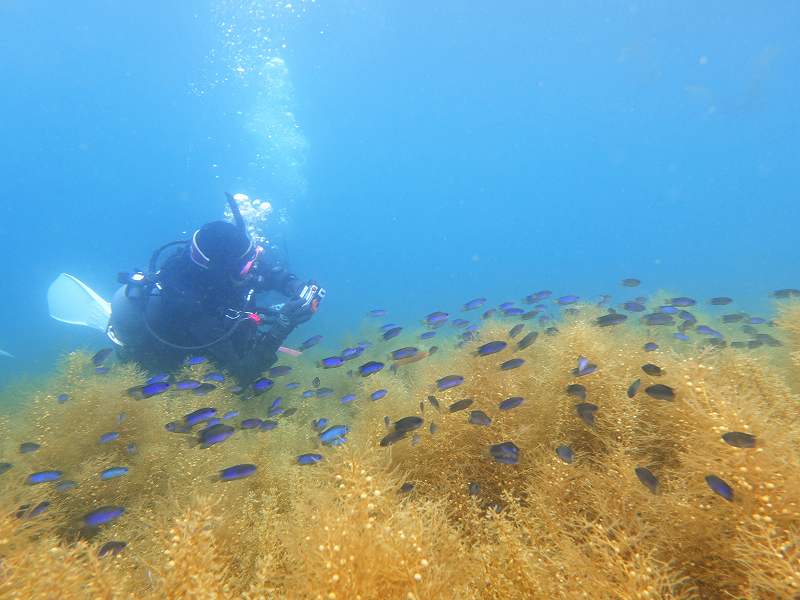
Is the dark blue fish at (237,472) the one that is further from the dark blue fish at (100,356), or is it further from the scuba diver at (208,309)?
the dark blue fish at (100,356)

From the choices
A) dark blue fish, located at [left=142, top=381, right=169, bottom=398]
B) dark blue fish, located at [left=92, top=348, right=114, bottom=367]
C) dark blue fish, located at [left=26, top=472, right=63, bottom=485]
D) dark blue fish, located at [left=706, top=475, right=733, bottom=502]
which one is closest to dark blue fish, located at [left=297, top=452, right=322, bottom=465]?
dark blue fish, located at [left=142, top=381, right=169, bottom=398]

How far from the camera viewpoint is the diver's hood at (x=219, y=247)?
6617mm

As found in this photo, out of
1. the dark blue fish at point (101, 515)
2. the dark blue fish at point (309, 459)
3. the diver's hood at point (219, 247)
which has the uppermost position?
the diver's hood at point (219, 247)

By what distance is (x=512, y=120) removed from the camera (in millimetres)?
92438

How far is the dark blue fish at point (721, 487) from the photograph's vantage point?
7.24 feet

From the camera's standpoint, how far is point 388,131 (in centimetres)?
10106

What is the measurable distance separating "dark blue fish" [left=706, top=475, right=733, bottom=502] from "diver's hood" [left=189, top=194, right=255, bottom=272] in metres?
7.01

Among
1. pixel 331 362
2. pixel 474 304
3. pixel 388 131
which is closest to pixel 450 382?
pixel 331 362

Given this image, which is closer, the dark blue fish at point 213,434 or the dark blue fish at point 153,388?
the dark blue fish at point 213,434

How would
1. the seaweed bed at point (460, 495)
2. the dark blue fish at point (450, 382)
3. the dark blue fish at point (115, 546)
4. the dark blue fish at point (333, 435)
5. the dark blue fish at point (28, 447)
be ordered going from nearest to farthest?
the seaweed bed at point (460, 495), the dark blue fish at point (115, 546), the dark blue fish at point (450, 382), the dark blue fish at point (333, 435), the dark blue fish at point (28, 447)

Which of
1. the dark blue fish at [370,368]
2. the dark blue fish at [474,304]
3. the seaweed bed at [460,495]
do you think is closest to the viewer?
the seaweed bed at [460,495]

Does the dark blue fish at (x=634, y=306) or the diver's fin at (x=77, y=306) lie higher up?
the diver's fin at (x=77, y=306)

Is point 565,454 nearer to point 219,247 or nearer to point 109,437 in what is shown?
point 109,437

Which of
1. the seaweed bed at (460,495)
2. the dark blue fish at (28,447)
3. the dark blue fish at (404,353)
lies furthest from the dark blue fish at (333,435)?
the dark blue fish at (28,447)
